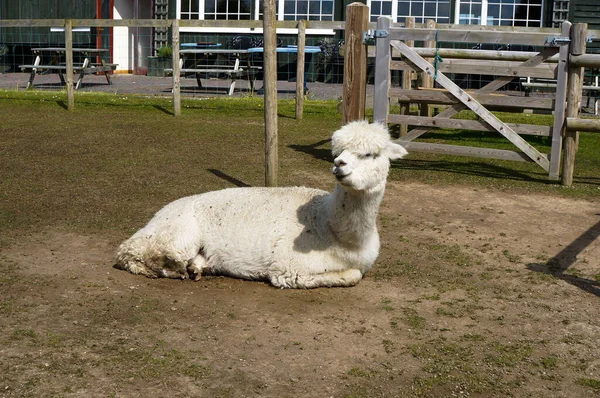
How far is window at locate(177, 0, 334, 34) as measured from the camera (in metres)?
28.1

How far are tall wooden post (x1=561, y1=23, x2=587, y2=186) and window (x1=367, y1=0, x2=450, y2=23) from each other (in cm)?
1710

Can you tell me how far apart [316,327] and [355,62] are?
21.1ft

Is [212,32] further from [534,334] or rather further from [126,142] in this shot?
[534,334]

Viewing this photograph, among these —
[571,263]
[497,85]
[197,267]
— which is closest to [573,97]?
[497,85]

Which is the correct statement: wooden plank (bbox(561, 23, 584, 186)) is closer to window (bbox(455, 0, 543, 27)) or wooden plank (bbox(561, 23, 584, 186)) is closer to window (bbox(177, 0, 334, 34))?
window (bbox(455, 0, 543, 27))

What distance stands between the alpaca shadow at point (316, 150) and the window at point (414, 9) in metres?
14.7

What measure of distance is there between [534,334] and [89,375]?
2813 mm

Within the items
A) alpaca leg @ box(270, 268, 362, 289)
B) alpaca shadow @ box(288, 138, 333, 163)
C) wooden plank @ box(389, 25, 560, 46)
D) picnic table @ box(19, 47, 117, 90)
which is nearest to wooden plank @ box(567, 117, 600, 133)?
wooden plank @ box(389, 25, 560, 46)

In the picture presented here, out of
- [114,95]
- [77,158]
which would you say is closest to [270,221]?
[77,158]

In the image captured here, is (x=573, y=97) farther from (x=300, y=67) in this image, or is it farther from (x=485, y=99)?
(x=300, y=67)

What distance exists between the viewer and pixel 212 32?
28.9 metres

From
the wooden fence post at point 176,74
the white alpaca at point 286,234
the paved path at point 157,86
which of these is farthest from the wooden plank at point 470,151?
the paved path at point 157,86

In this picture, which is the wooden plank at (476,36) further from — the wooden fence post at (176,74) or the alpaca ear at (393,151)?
the wooden fence post at (176,74)

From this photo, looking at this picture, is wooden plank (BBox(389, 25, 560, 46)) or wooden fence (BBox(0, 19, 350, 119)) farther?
wooden fence (BBox(0, 19, 350, 119))
